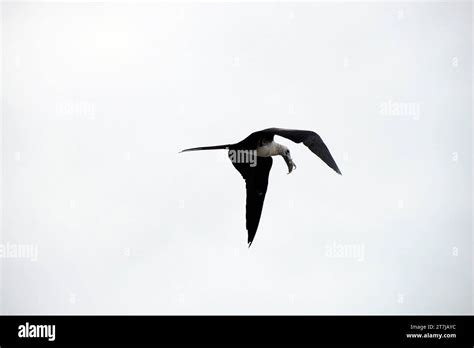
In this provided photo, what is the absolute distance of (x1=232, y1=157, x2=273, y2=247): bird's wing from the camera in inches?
888

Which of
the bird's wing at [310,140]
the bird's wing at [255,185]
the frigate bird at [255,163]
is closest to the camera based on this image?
the bird's wing at [310,140]

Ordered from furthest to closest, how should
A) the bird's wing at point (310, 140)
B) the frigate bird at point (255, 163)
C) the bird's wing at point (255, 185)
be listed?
the bird's wing at point (255, 185), the frigate bird at point (255, 163), the bird's wing at point (310, 140)

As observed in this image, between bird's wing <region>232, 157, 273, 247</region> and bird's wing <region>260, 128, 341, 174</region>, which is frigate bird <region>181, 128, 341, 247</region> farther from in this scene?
bird's wing <region>260, 128, 341, 174</region>

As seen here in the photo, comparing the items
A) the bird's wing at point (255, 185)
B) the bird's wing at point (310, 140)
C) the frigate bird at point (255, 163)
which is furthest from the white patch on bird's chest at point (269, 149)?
the bird's wing at point (310, 140)

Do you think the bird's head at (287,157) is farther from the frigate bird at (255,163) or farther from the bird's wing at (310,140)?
the bird's wing at (310,140)

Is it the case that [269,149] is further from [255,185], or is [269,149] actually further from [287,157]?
[255,185]

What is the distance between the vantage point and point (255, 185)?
2273 cm

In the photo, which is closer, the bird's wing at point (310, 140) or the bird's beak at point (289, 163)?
the bird's wing at point (310, 140)

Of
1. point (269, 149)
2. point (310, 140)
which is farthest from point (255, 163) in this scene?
point (310, 140)

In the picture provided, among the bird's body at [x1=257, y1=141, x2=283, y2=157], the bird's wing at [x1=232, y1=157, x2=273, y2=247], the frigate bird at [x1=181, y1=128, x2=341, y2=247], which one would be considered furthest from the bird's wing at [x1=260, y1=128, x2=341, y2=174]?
the bird's wing at [x1=232, y1=157, x2=273, y2=247]

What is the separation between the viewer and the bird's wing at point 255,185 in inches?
888
